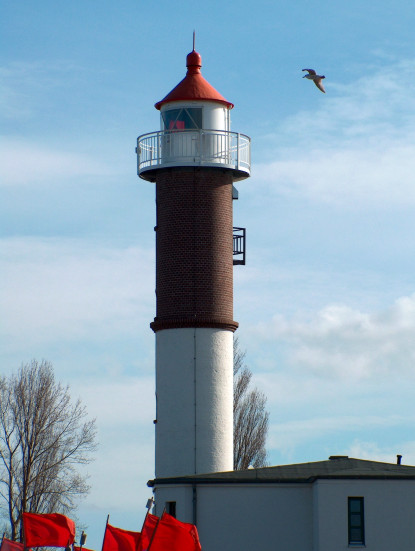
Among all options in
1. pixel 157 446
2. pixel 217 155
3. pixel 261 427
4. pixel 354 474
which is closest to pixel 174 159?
pixel 217 155

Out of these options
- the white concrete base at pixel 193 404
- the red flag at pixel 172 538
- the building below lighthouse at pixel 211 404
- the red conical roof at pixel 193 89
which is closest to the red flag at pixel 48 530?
the red flag at pixel 172 538

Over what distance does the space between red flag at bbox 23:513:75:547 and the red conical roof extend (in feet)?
60.1

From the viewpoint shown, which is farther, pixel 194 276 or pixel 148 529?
pixel 194 276

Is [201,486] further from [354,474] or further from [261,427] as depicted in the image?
[261,427]

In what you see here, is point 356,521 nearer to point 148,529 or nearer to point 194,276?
point 148,529

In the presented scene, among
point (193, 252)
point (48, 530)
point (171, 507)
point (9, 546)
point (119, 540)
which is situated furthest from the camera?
point (193, 252)

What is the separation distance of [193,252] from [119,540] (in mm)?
13380

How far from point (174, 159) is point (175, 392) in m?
8.44

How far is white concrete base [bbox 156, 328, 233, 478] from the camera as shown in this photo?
177 ft

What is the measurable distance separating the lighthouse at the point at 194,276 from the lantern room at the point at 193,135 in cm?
4

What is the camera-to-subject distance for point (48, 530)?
44.2 meters

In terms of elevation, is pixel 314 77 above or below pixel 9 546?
above

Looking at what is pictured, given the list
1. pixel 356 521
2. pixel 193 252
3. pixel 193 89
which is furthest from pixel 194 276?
pixel 356 521

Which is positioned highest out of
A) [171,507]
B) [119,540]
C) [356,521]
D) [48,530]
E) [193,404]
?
[193,404]
